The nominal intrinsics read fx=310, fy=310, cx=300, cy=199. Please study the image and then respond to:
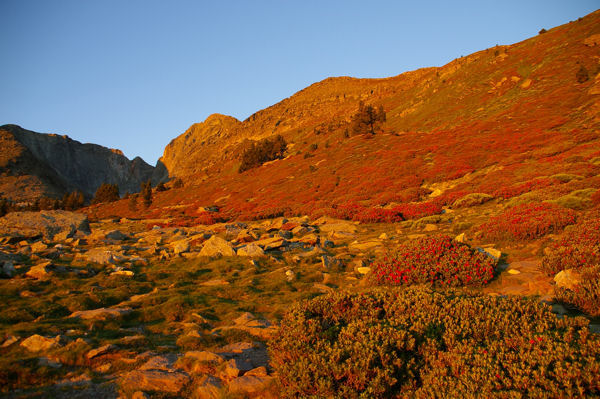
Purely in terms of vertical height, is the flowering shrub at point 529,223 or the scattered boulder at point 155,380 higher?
the scattered boulder at point 155,380

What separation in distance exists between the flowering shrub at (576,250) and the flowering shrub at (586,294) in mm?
1005

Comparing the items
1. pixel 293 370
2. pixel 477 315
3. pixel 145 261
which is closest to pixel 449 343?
pixel 477 315

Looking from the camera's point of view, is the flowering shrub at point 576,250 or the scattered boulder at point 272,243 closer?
the flowering shrub at point 576,250

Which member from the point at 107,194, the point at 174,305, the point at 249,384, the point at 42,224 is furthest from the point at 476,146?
the point at 107,194

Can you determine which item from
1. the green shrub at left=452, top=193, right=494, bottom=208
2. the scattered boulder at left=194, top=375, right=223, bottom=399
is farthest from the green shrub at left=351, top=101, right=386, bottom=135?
the scattered boulder at left=194, top=375, right=223, bottom=399

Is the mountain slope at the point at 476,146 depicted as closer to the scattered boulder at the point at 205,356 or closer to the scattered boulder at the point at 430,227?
the scattered boulder at the point at 430,227

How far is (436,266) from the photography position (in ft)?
30.8

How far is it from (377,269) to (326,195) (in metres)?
25.0

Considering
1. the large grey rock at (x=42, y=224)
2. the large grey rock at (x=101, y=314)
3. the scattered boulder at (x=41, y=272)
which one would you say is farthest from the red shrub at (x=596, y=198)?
the large grey rock at (x=42, y=224)

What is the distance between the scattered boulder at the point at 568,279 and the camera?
23.0 ft

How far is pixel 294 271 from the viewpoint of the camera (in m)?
12.8

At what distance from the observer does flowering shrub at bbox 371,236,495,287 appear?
898 centimetres

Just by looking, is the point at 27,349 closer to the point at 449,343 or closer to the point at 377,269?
the point at 449,343

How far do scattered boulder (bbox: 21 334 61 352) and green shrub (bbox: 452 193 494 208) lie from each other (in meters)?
21.7
